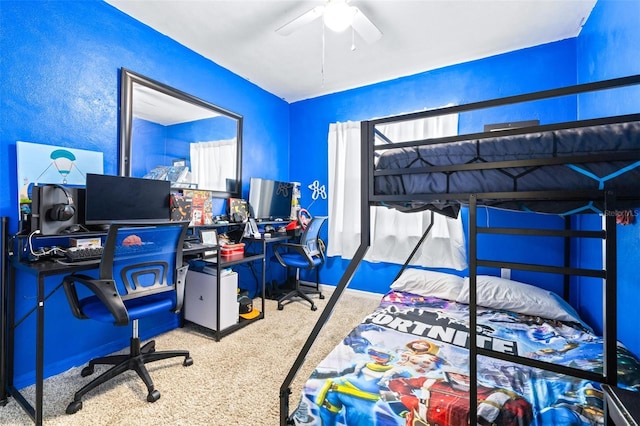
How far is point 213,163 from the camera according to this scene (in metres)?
2.92

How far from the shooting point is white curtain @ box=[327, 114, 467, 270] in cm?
293

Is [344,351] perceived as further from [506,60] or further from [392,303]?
[506,60]

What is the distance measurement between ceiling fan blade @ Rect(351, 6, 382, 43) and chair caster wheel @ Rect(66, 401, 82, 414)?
9.76 ft

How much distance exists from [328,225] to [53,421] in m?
2.87

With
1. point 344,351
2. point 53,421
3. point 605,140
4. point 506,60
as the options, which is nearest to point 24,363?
point 53,421

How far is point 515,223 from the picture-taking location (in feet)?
8.74

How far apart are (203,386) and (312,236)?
5.97 feet

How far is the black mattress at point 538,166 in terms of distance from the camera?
0.85 meters

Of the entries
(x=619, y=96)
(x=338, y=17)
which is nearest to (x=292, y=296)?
(x=338, y=17)

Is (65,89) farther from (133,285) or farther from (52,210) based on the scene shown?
(133,285)

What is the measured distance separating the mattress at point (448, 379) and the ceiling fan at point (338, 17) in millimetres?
2099

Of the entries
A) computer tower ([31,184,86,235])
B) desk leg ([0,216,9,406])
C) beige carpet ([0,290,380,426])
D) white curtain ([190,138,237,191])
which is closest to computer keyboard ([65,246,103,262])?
computer tower ([31,184,86,235])

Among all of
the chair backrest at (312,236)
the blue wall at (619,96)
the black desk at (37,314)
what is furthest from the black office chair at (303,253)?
the blue wall at (619,96)

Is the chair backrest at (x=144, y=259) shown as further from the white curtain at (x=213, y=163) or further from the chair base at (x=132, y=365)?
the white curtain at (x=213, y=163)
